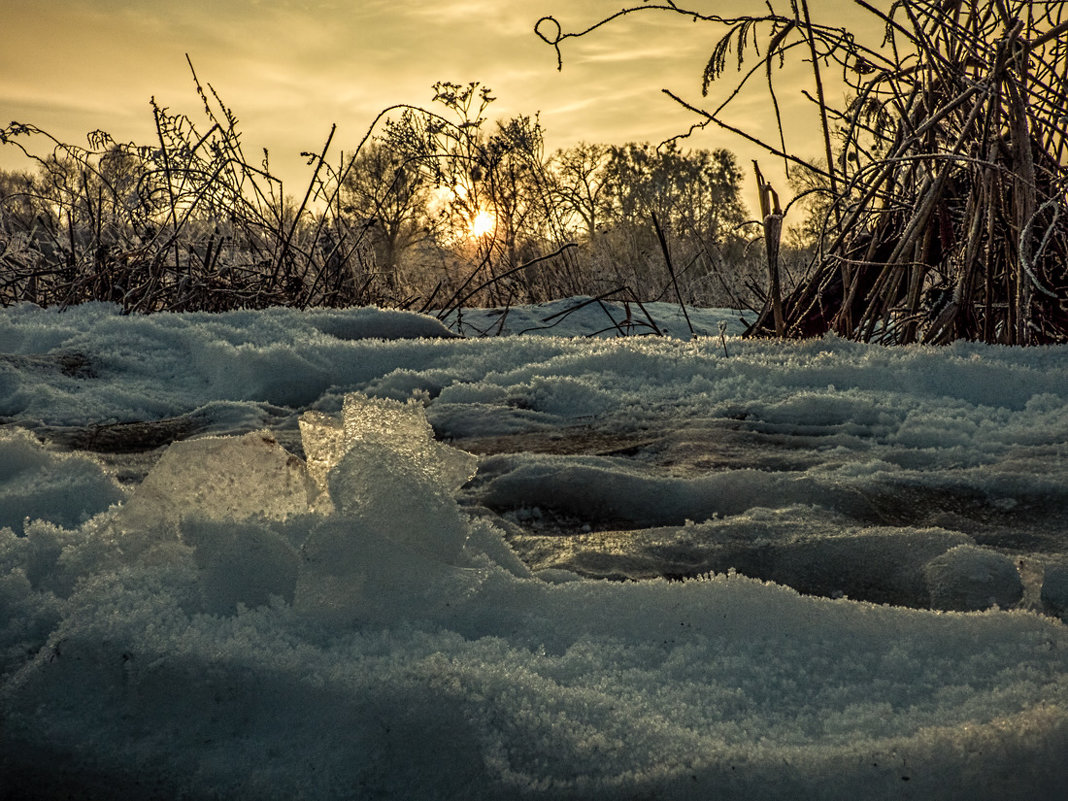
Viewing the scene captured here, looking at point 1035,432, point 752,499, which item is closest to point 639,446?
point 752,499

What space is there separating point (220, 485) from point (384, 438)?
20 cm

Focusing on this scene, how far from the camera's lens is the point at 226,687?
781mm

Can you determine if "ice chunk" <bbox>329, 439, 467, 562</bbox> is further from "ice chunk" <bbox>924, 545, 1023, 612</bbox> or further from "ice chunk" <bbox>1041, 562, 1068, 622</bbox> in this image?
"ice chunk" <bbox>1041, 562, 1068, 622</bbox>

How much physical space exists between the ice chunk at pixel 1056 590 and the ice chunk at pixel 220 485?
0.87 metres

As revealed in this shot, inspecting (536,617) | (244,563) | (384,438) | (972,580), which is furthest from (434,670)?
(972,580)

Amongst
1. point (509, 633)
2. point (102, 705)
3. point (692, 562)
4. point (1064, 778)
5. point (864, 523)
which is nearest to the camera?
point (1064, 778)

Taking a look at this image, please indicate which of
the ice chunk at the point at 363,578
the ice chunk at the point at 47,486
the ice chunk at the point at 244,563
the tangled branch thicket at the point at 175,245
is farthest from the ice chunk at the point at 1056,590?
the tangled branch thicket at the point at 175,245

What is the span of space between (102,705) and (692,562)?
0.69 meters

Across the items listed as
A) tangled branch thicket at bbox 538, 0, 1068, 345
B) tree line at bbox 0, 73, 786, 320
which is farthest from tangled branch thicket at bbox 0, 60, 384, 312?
tangled branch thicket at bbox 538, 0, 1068, 345

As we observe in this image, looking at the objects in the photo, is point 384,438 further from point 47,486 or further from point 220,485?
Result: point 47,486

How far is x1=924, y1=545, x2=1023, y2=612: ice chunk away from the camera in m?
1.00

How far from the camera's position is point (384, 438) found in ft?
3.66

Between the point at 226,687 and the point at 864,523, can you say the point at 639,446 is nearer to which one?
the point at 864,523

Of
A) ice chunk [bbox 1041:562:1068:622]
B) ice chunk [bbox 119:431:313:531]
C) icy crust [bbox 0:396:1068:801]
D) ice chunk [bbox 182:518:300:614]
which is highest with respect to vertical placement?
ice chunk [bbox 119:431:313:531]
